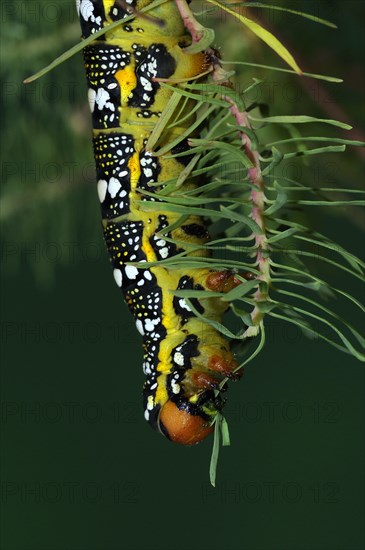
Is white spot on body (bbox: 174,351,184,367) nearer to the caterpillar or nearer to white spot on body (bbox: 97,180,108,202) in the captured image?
the caterpillar

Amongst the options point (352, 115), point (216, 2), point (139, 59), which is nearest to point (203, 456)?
point (352, 115)

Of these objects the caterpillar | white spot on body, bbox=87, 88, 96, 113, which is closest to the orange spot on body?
the caterpillar

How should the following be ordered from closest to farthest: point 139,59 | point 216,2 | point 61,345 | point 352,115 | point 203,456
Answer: point 216,2 → point 139,59 → point 352,115 → point 203,456 → point 61,345

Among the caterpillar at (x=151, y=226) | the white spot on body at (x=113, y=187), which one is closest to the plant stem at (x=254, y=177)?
the caterpillar at (x=151, y=226)

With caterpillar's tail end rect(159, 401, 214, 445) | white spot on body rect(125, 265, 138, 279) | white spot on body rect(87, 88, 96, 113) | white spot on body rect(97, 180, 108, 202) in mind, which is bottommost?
caterpillar's tail end rect(159, 401, 214, 445)

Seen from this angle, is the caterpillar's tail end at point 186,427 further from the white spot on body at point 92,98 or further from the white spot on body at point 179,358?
the white spot on body at point 92,98

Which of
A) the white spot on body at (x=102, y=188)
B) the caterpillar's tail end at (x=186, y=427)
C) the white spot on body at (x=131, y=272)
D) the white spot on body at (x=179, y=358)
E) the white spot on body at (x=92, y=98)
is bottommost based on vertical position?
the caterpillar's tail end at (x=186, y=427)

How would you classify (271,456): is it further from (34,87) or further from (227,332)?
(227,332)

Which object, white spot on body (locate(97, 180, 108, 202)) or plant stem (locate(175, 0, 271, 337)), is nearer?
plant stem (locate(175, 0, 271, 337))

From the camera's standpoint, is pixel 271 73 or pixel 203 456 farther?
pixel 203 456
